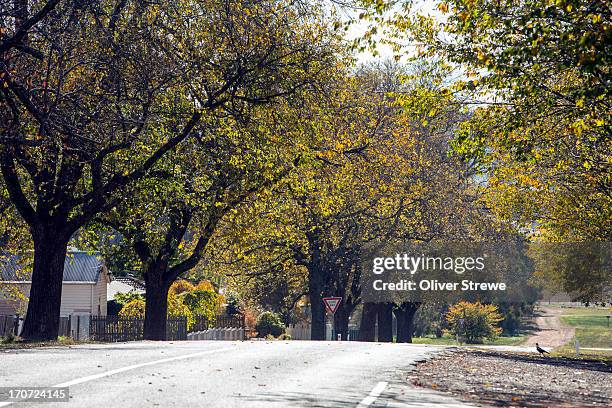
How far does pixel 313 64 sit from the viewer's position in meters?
24.5

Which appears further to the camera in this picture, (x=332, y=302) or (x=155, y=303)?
(x=332, y=302)

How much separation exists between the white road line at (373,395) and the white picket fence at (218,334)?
30991 millimetres

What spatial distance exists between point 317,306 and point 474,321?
36350mm

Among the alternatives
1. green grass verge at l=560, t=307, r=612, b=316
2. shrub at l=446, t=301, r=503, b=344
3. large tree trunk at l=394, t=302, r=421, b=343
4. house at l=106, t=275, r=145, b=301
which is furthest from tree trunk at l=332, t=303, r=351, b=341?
green grass verge at l=560, t=307, r=612, b=316

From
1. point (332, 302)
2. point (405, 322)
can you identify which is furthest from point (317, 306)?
point (405, 322)

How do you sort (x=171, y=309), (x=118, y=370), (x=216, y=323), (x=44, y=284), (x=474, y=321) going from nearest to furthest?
(x=118, y=370)
(x=44, y=284)
(x=171, y=309)
(x=216, y=323)
(x=474, y=321)

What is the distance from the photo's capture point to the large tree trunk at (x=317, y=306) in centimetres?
4881

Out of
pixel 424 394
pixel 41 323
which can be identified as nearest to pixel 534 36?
pixel 424 394

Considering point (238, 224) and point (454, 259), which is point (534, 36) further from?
point (454, 259)

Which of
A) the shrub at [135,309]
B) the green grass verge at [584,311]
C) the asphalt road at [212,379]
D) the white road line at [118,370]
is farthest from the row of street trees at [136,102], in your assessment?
the green grass verge at [584,311]

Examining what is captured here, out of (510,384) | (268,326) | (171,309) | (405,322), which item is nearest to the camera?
(510,384)

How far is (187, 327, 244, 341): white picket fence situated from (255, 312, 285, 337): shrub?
7.57 m

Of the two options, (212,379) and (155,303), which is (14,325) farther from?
(212,379)

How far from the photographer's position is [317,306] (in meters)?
49.1
